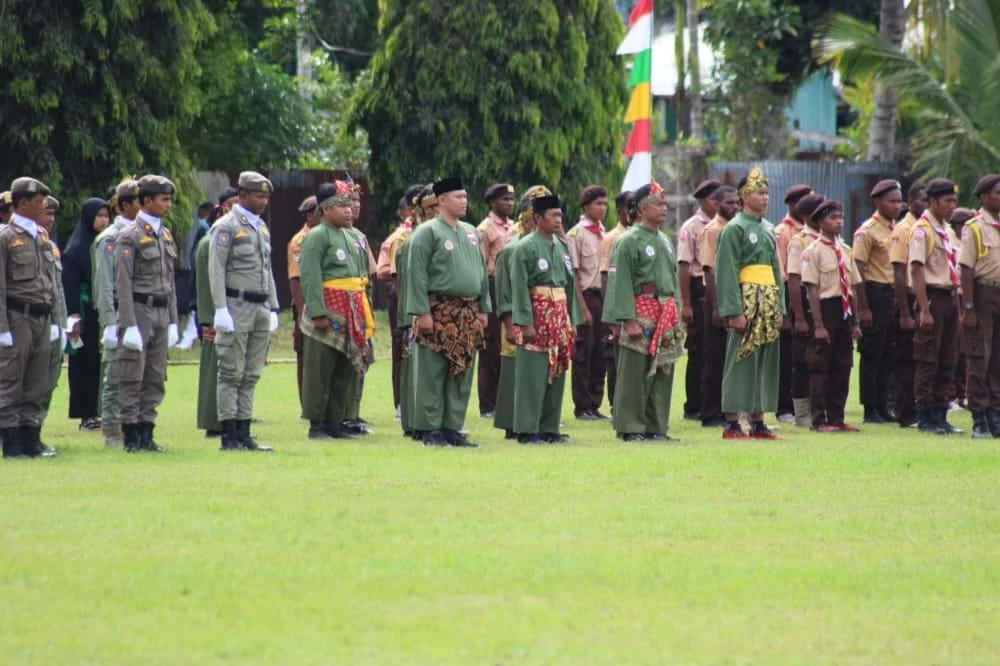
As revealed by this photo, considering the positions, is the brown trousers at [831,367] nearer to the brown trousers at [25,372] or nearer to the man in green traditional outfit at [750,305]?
the man in green traditional outfit at [750,305]

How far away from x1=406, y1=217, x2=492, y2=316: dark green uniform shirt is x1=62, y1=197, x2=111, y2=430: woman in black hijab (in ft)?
11.3

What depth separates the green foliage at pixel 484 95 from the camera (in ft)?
104

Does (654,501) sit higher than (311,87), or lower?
lower

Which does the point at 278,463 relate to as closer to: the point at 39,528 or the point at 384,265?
the point at 39,528

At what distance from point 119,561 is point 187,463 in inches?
177

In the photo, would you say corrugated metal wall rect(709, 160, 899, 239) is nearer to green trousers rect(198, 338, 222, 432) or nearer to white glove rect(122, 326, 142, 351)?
green trousers rect(198, 338, 222, 432)

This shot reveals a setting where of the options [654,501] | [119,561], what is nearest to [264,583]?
[119,561]

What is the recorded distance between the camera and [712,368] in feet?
62.6

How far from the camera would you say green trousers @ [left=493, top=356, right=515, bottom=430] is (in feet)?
55.9

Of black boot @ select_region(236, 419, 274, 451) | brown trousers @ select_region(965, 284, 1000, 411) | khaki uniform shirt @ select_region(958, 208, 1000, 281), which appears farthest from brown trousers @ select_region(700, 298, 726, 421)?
black boot @ select_region(236, 419, 274, 451)

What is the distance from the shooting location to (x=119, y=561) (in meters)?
10.1

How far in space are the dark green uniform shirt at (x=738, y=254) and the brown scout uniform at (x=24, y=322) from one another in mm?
5554

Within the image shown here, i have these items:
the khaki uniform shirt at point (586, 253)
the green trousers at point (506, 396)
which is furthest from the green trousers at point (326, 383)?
the khaki uniform shirt at point (586, 253)

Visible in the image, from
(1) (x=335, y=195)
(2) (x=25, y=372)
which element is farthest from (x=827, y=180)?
(2) (x=25, y=372)
